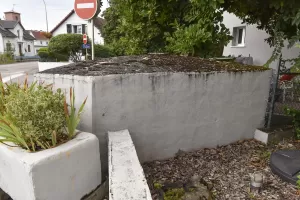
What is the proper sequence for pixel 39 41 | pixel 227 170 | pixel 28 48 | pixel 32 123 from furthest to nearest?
pixel 39 41, pixel 28 48, pixel 227 170, pixel 32 123

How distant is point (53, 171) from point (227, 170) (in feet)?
8.16

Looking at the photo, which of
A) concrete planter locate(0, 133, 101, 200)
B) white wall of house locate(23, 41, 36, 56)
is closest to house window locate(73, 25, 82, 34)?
white wall of house locate(23, 41, 36, 56)

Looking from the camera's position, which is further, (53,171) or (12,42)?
(12,42)

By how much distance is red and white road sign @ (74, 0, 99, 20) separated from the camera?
5.51 m

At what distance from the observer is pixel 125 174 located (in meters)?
1.98

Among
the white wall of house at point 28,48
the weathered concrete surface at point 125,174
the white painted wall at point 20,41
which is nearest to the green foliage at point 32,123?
the weathered concrete surface at point 125,174

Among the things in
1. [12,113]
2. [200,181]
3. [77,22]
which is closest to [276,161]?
[200,181]

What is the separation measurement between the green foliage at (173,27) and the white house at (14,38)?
127 feet

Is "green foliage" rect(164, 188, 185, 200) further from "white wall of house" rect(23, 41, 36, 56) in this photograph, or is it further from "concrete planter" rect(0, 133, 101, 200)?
"white wall of house" rect(23, 41, 36, 56)

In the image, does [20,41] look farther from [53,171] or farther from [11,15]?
[53,171]

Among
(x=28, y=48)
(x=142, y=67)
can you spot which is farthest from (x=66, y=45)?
(x=28, y=48)

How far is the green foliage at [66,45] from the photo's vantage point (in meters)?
15.8

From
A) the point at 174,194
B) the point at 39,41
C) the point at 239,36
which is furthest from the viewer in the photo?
the point at 39,41

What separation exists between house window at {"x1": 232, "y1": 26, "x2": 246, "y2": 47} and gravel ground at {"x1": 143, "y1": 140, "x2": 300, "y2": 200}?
8850mm
